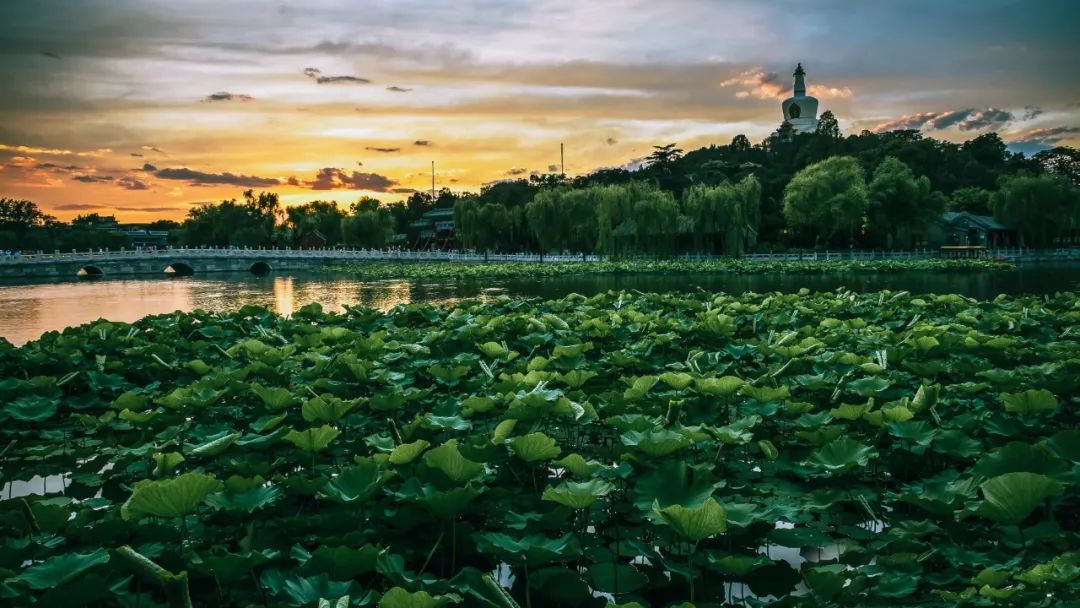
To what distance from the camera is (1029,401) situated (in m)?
3.78

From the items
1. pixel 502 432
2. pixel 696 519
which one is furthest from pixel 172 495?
pixel 696 519

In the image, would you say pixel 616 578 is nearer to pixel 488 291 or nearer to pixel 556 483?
pixel 556 483

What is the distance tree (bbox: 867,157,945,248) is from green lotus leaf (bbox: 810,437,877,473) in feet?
139

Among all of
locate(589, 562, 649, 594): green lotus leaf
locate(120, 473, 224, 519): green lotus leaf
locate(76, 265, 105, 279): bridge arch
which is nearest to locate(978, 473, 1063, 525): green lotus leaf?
locate(589, 562, 649, 594): green lotus leaf

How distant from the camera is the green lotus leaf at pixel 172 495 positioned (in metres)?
2.55

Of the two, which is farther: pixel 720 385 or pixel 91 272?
pixel 91 272

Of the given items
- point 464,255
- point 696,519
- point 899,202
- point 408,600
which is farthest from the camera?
point 464,255

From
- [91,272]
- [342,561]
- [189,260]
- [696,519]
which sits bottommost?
[342,561]

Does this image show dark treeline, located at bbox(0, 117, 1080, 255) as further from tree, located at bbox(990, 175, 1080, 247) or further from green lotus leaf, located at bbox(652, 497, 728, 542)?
green lotus leaf, located at bbox(652, 497, 728, 542)

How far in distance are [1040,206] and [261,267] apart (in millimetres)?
46910

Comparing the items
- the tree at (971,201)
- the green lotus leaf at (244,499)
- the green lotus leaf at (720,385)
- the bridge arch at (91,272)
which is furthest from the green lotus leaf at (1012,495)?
the tree at (971,201)

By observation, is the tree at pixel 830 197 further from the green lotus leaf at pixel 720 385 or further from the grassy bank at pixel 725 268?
the green lotus leaf at pixel 720 385

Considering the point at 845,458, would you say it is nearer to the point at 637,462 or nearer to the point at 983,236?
the point at 637,462

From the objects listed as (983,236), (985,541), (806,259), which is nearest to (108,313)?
(985,541)
